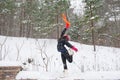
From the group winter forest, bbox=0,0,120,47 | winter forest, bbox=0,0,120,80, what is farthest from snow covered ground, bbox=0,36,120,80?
winter forest, bbox=0,0,120,47

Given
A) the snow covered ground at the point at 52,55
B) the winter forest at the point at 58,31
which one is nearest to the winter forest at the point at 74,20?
the winter forest at the point at 58,31

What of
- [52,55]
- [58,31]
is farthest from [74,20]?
[52,55]

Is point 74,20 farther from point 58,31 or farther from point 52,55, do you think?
point 52,55

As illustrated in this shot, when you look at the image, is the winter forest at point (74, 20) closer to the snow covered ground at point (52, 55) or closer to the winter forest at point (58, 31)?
the winter forest at point (58, 31)

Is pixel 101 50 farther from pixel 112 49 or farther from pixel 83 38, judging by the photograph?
pixel 83 38

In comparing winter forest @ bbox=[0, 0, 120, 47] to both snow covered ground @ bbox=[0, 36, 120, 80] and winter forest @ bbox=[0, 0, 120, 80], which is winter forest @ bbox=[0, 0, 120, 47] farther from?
snow covered ground @ bbox=[0, 36, 120, 80]

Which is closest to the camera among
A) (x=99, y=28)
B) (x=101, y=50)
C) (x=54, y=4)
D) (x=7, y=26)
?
(x=101, y=50)

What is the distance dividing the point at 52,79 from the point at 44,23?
85.7 feet

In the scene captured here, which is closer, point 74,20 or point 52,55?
point 52,55

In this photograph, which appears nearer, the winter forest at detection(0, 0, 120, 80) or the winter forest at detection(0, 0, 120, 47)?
the winter forest at detection(0, 0, 120, 80)


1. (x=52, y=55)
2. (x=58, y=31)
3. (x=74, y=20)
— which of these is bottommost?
(x=52, y=55)

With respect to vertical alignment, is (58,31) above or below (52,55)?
above

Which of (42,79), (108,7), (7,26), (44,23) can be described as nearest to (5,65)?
(42,79)

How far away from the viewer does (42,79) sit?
8438mm
